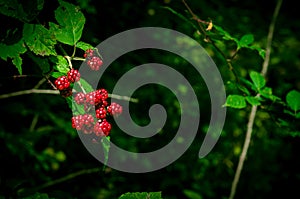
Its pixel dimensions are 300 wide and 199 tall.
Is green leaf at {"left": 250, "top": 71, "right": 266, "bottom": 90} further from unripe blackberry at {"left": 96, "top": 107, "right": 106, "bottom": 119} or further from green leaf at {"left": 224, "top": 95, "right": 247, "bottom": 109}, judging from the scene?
unripe blackberry at {"left": 96, "top": 107, "right": 106, "bottom": 119}

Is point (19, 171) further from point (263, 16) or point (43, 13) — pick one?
point (263, 16)

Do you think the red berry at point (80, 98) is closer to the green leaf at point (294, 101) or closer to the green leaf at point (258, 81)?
the green leaf at point (258, 81)

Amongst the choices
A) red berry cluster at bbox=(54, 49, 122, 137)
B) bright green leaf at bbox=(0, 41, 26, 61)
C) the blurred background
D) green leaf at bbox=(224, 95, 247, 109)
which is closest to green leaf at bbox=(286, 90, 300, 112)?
the blurred background

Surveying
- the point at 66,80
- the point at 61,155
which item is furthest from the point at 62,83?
the point at 61,155

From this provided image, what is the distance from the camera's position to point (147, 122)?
141 inches

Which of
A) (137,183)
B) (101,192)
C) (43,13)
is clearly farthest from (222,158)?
(43,13)

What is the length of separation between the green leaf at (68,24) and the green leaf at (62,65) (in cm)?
7

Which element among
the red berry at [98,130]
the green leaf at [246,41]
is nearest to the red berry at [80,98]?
the red berry at [98,130]

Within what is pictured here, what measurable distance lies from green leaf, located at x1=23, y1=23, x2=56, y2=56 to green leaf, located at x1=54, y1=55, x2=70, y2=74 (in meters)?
0.06

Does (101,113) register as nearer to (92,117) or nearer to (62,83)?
(92,117)

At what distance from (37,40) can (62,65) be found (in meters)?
0.13

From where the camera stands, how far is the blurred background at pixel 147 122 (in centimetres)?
202

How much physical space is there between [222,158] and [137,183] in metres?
1.26

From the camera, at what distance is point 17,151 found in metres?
2.26
